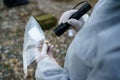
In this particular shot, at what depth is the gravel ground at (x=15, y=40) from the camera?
1.89 meters

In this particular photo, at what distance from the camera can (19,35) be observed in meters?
2.21

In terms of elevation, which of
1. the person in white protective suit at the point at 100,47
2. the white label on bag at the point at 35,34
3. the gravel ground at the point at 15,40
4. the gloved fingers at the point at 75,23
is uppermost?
the person in white protective suit at the point at 100,47

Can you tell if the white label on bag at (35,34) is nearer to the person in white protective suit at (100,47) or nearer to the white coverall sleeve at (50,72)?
the white coverall sleeve at (50,72)

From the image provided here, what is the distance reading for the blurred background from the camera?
74.8 inches

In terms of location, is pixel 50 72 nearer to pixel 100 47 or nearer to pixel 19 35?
pixel 100 47

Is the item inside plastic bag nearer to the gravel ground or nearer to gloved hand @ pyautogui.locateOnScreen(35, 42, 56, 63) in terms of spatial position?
gloved hand @ pyautogui.locateOnScreen(35, 42, 56, 63)

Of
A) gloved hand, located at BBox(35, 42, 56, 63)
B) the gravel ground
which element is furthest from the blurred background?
gloved hand, located at BBox(35, 42, 56, 63)

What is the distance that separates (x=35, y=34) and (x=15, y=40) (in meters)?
1.02

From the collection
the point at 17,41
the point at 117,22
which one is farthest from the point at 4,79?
the point at 117,22

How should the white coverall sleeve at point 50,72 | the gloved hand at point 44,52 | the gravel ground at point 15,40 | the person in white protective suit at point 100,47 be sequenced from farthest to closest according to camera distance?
the gravel ground at point 15,40 < the gloved hand at point 44,52 < the white coverall sleeve at point 50,72 < the person in white protective suit at point 100,47

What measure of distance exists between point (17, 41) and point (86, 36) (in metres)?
1.52

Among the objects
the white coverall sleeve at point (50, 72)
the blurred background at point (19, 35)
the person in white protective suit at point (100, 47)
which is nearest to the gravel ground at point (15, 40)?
the blurred background at point (19, 35)

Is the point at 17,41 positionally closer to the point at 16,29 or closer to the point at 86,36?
the point at 16,29

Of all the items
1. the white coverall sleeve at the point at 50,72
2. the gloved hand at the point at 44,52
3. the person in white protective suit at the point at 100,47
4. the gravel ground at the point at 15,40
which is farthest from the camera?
the gravel ground at the point at 15,40
